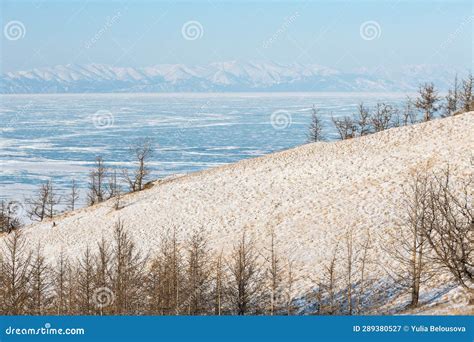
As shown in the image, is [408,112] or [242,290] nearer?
[242,290]

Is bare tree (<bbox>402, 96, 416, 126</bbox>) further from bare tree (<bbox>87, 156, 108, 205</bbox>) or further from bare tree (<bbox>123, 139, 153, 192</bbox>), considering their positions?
bare tree (<bbox>87, 156, 108, 205</bbox>)

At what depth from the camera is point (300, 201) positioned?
47188mm

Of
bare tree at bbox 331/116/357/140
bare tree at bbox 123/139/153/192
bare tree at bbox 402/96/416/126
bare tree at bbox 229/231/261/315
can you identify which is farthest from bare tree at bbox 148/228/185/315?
bare tree at bbox 402/96/416/126

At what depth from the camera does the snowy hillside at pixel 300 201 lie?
133ft

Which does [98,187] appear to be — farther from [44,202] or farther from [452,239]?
[452,239]

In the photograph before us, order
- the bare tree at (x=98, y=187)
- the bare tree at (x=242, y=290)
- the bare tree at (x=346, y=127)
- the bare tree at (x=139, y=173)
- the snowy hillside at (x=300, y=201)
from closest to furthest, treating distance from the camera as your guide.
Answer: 1. the bare tree at (x=242, y=290)
2. the snowy hillside at (x=300, y=201)
3. the bare tree at (x=139, y=173)
4. the bare tree at (x=98, y=187)
5. the bare tree at (x=346, y=127)

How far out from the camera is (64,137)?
180875 mm

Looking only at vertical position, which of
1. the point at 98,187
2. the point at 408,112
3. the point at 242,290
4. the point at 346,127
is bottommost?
the point at 242,290

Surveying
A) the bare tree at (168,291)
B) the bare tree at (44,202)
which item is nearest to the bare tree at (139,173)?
the bare tree at (44,202)

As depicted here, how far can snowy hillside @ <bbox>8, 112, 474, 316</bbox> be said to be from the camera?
4069cm

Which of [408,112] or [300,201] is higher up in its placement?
[408,112]

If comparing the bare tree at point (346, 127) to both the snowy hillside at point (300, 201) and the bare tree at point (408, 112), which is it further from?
the snowy hillside at point (300, 201)

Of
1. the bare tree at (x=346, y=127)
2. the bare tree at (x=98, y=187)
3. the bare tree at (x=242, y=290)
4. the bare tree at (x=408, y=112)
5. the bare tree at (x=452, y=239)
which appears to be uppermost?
the bare tree at (x=408, y=112)

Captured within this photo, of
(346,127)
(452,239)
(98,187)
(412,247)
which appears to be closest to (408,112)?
(346,127)
